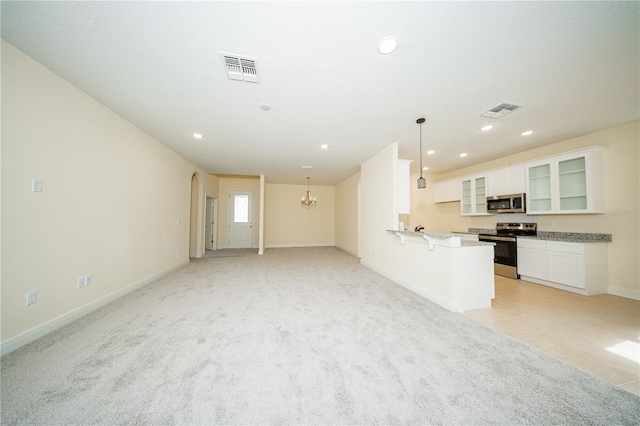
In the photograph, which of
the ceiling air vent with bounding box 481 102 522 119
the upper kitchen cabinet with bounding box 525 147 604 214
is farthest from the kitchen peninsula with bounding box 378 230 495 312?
the upper kitchen cabinet with bounding box 525 147 604 214

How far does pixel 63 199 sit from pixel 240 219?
19.0 ft

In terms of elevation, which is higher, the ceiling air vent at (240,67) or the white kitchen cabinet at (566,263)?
the ceiling air vent at (240,67)

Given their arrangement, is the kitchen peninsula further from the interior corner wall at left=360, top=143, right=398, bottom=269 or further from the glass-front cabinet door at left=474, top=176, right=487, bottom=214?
the glass-front cabinet door at left=474, top=176, right=487, bottom=214

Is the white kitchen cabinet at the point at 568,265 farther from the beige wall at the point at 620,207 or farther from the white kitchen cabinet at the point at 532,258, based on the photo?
→ the beige wall at the point at 620,207

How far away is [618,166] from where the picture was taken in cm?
325

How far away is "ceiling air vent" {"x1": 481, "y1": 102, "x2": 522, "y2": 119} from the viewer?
8.63ft

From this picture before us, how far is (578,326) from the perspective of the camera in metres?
2.31

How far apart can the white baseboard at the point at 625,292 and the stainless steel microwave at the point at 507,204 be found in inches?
65.0

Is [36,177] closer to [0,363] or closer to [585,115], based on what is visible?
[0,363]

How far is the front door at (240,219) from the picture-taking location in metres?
7.90

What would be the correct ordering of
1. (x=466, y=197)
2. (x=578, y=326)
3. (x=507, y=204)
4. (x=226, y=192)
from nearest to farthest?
(x=578, y=326) → (x=507, y=204) → (x=466, y=197) → (x=226, y=192)

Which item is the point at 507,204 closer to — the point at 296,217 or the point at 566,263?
the point at 566,263

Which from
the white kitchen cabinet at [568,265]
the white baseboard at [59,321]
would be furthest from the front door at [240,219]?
the white kitchen cabinet at [568,265]

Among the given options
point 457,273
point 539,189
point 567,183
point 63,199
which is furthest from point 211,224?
point 567,183
